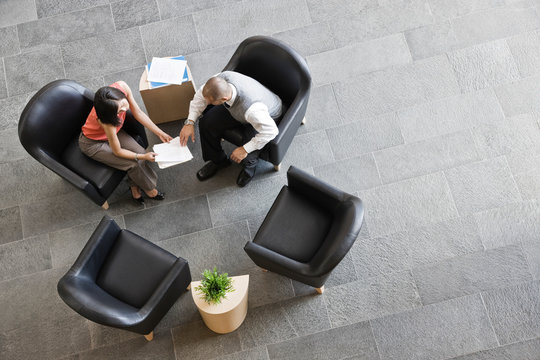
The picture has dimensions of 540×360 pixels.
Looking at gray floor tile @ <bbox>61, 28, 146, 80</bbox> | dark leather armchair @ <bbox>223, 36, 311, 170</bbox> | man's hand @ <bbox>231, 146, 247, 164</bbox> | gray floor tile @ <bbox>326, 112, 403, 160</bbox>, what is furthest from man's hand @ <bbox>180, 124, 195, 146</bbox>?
gray floor tile @ <bbox>326, 112, 403, 160</bbox>

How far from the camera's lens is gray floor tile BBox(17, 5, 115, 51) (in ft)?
14.7

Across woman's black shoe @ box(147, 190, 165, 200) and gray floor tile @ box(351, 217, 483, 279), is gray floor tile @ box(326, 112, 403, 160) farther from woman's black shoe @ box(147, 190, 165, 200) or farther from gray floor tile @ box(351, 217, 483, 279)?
woman's black shoe @ box(147, 190, 165, 200)

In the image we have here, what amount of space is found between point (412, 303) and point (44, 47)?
380 centimetres

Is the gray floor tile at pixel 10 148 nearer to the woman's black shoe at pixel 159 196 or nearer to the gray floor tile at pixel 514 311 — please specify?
the woman's black shoe at pixel 159 196

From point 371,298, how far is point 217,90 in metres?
1.91

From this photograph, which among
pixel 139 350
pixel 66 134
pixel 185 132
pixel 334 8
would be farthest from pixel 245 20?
pixel 139 350

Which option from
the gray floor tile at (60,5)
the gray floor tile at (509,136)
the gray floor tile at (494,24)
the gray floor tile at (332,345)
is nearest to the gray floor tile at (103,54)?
the gray floor tile at (60,5)

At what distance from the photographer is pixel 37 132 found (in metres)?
3.40

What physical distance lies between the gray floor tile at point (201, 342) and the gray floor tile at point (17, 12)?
3113 millimetres

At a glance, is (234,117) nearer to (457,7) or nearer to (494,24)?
(457,7)

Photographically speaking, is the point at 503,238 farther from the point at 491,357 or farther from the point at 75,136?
the point at 75,136

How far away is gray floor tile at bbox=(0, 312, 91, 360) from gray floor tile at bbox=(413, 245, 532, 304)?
8.38ft

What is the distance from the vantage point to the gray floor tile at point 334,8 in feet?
14.8

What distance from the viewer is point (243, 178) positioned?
4.00 m
